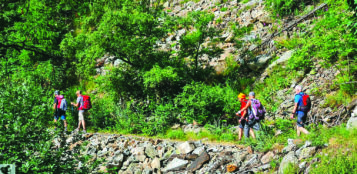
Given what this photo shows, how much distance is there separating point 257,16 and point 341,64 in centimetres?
797

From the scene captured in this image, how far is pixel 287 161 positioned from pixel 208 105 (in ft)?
16.8

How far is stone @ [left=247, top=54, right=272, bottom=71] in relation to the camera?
1189 cm

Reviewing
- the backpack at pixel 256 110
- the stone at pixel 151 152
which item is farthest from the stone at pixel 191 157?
the backpack at pixel 256 110

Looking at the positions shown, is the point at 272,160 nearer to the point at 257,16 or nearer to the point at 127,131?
the point at 127,131

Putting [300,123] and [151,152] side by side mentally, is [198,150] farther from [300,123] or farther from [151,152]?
[300,123]

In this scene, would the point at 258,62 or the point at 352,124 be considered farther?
the point at 258,62

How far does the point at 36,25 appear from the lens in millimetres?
13445

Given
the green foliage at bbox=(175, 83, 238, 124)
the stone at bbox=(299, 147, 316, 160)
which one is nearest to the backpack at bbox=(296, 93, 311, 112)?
the stone at bbox=(299, 147, 316, 160)

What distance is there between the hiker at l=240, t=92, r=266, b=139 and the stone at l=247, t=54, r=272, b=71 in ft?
17.0

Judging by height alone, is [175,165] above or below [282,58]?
below

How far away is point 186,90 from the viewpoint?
1037 centimetres

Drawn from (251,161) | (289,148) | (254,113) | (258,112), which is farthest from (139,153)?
(289,148)

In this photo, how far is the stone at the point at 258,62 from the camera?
11891 millimetres

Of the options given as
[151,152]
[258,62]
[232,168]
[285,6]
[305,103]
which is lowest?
[151,152]
